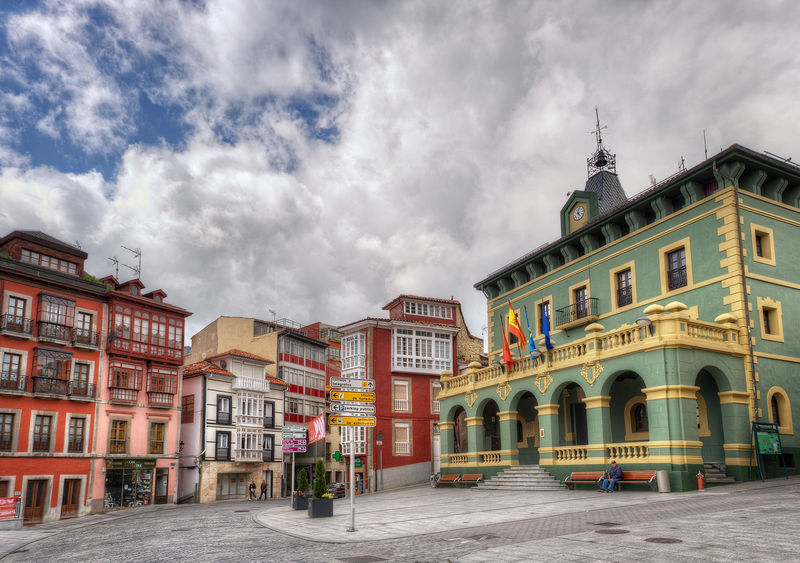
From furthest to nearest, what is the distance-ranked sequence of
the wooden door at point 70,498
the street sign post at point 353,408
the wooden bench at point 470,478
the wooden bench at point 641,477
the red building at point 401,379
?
1. the red building at point 401,379
2. the wooden door at point 70,498
3. the wooden bench at point 470,478
4. the wooden bench at point 641,477
5. the street sign post at point 353,408

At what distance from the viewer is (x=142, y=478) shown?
3922 centimetres

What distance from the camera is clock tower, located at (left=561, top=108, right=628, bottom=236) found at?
36000 mm

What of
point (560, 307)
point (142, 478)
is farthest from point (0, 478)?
point (560, 307)

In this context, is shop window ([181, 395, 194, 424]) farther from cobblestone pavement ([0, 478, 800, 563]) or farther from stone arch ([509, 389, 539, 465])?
stone arch ([509, 389, 539, 465])

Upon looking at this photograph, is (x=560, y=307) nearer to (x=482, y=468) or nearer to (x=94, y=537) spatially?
(x=482, y=468)

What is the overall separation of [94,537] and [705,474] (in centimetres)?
2050

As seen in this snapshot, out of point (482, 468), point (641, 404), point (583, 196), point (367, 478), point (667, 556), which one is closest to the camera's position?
point (667, 556)

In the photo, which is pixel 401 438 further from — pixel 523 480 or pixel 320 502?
pixel 320 502

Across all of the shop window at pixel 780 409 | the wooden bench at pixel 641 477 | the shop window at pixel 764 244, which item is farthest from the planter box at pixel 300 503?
the shop window at pixel 764 244

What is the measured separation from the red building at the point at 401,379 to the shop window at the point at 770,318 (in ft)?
99.4

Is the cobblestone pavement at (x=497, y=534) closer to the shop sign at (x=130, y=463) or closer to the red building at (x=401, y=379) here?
the shop sign at (x=130, y=463)

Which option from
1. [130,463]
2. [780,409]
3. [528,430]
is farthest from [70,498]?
[780,409]

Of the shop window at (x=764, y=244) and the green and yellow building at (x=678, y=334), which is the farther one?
the shop window at (x=764, y=244)

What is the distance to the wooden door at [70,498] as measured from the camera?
113 feet
